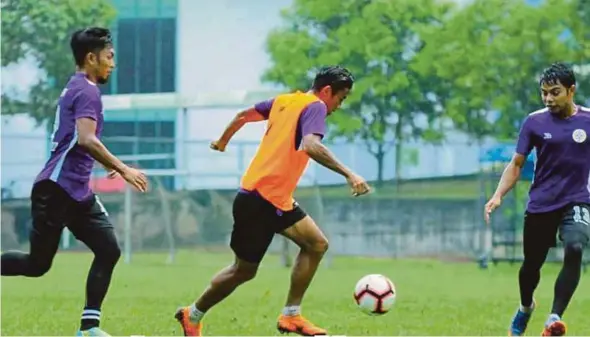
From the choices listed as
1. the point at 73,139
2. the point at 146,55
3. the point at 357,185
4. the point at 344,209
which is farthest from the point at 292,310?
the point at 146,55

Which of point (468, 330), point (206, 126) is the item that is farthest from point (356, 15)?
point (468, 330)

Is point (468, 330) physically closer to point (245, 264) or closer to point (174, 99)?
point (245, 264)

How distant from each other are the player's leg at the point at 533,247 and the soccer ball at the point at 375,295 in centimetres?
97

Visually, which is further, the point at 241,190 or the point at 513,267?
the point at 513,267

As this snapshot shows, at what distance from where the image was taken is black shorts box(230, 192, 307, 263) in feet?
33.4

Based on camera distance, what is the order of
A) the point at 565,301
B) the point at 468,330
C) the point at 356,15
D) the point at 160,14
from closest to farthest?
the point at 565,301 < the point at 468,330 < the point at 356,15 < the point at 160,14

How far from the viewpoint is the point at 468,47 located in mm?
34312

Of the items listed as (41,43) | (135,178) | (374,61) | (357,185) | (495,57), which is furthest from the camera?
(374,61)

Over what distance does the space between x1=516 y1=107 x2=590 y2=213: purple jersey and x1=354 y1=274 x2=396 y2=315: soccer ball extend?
1.26 meters

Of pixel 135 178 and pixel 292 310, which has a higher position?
pixel 135 178

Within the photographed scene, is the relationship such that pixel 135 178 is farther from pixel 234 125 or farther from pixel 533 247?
pixel 533 247

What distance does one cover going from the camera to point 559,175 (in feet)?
33.6

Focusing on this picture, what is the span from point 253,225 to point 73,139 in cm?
163

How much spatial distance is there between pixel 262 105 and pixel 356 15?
89.9 ft
